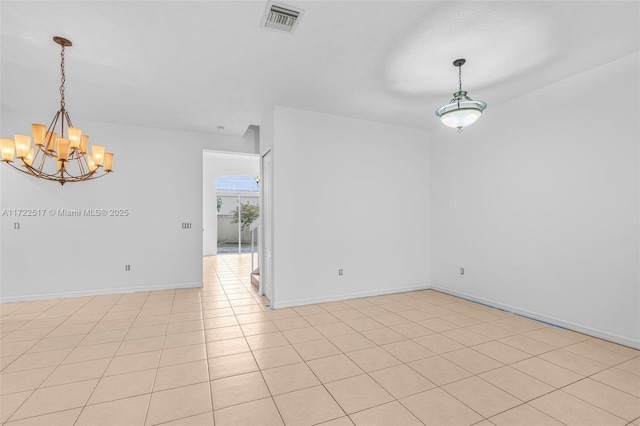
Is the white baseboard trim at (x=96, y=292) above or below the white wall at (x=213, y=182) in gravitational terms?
below

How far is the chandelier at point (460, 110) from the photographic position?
3242 mm

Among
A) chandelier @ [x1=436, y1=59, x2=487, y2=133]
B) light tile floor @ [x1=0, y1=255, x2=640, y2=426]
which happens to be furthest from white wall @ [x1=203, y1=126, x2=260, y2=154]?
chandelier @ [x1=436, y1=59, x2=487, y2=133]

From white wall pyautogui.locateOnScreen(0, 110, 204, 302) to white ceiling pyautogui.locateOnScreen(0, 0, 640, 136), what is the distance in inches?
45.8

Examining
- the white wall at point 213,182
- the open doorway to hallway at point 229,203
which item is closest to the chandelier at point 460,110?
the open doorway to hallway at point 229,203

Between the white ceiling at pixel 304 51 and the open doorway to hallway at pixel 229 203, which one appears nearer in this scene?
the white ceiling at pixel 304 51

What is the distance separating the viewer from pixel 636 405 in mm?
2156

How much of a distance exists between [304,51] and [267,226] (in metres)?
2.71

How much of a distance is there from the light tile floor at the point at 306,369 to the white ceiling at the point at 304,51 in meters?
3.07

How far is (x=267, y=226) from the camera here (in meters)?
4.89

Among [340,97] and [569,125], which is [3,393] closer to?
[340,97]

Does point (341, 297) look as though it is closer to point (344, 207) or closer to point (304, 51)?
point (344, 207)

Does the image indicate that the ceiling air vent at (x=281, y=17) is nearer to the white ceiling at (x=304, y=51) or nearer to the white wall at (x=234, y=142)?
the white ceiling at (x=304, y=51)

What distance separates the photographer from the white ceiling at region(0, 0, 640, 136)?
2.49 metres

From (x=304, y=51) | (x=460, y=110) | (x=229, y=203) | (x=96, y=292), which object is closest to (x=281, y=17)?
(x=304, y=51)
